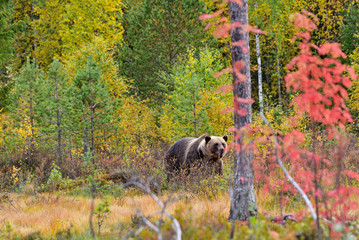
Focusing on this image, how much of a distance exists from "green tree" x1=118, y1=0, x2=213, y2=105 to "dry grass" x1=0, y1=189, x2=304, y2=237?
13.5m

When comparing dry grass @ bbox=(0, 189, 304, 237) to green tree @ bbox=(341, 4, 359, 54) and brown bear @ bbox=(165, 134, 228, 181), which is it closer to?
brown bear @ bbox=(165, 134, 228, 181)

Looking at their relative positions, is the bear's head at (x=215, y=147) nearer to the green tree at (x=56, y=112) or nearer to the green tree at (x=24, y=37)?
the green tree at (x=56, y=112)

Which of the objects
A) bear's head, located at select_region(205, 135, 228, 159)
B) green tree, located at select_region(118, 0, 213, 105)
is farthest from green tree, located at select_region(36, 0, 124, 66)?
bear's head, located at select_region(205, 135, 228, 159)

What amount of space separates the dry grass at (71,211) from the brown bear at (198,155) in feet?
7.21

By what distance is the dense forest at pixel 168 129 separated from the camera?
4.31 metres

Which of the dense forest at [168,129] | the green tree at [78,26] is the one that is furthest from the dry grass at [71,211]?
the green tree at [78,26]

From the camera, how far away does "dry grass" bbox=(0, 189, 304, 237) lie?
619cm

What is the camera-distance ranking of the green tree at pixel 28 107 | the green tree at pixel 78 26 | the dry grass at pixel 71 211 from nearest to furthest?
the dry grass at pixel 71 211 < the green tree at pixel 28 107 < the green tree at pixel 78 26

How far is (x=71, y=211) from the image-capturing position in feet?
23.3

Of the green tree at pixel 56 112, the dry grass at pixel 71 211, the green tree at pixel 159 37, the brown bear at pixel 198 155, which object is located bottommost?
the dry grass at pixel 71 211

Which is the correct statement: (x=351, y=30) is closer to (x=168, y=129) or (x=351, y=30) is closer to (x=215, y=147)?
(x=168, y=129)

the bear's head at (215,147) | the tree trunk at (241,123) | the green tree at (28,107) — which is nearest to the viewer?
the tree trunk at (241,123)

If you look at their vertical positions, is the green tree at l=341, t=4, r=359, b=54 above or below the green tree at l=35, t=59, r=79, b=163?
above

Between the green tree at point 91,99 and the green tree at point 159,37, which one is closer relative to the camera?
the green tree at point 91,99
